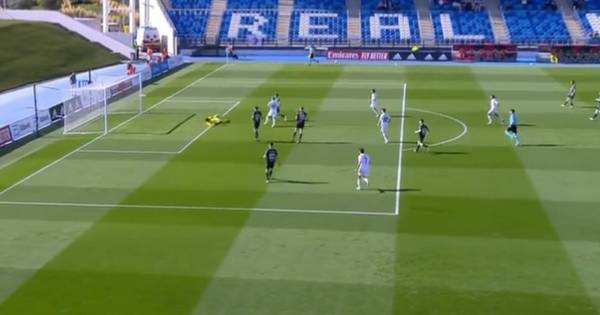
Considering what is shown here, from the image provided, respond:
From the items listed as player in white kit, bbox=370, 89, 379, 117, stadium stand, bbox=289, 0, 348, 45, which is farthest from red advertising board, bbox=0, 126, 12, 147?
stadium stand, bbox=289, 0, 348, 45

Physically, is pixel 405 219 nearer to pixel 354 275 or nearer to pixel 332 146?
pixel 354 275

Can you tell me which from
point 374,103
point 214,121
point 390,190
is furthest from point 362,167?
point 374,103

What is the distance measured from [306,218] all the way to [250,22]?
6958 centimetres

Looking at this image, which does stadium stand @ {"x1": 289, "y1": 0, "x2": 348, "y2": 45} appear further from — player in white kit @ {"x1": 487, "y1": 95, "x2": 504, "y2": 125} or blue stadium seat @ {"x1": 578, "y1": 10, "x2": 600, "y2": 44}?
player in white kit @ {"x1": 487, "y1": 95, "x2": 504, "y2": 125}

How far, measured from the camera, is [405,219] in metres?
28.0

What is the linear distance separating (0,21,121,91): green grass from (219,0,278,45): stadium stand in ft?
54.6

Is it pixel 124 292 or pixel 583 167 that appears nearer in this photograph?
pixel 124 292

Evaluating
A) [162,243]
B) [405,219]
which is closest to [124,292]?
[162,243]

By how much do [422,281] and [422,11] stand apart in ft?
253

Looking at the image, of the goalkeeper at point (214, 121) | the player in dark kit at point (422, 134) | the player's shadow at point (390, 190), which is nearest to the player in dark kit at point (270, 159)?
the player's shadow at point (390, 190)

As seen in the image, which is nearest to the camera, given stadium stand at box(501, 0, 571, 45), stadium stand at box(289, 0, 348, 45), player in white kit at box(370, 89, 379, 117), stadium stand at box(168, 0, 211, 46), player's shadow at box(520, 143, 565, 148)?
player's shadow at box(520, 143, 565, 148)

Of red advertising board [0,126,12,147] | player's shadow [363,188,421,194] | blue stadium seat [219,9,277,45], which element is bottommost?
player's shadow [363,188,421,194]

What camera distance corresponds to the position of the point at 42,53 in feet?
240

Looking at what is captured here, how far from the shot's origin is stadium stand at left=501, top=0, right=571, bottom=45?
297 feet
